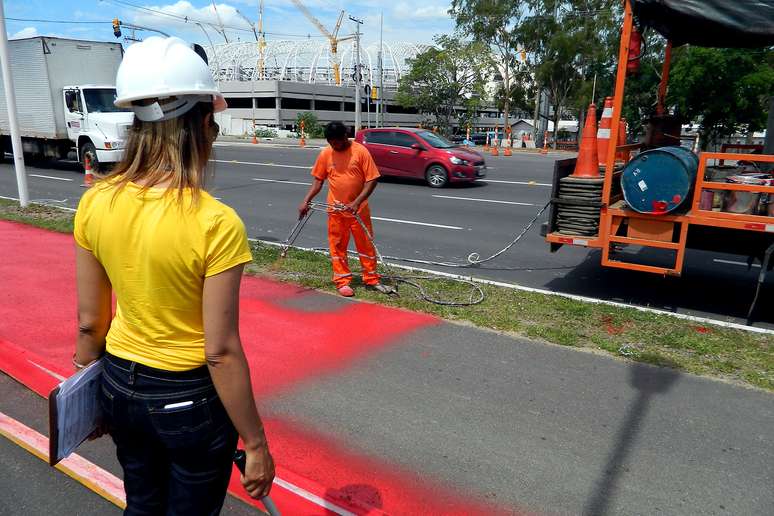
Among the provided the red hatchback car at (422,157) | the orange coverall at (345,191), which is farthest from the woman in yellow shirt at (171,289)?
the red hatchback car at (422,157)

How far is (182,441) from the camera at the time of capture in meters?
1.66

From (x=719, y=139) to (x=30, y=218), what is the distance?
86.5 ft

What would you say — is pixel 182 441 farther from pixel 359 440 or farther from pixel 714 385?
pixel 714 385

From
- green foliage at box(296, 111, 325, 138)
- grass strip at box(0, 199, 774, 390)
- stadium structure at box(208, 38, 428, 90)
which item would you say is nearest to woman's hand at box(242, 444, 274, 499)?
grass strip at box(0, 199, 774, 390)

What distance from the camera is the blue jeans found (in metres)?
1.66

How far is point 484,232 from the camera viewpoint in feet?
33.1

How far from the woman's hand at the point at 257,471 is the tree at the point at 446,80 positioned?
49.2m

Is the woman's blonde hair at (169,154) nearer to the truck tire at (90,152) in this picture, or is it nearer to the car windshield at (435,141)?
the car windshield at (435,141)

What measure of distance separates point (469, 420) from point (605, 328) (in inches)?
85.8

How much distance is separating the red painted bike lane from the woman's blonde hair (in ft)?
6.37

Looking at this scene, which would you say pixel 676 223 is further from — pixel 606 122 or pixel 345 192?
pixel 345 192

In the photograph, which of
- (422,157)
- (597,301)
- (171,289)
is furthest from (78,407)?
(422,157)

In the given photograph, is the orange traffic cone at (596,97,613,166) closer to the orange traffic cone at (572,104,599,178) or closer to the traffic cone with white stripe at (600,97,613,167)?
the traffic cone with white stripe at (600,97,613,167)

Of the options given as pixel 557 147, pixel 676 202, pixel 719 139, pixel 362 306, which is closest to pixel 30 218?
pixel 362 306
